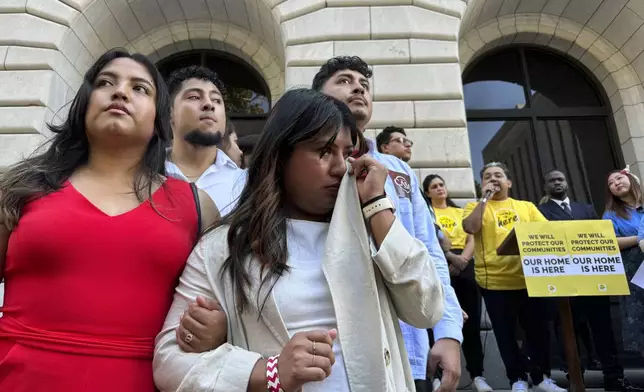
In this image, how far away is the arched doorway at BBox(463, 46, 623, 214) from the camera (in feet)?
28.6

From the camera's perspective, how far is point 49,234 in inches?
61.1

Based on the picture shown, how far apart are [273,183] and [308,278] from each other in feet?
1.25

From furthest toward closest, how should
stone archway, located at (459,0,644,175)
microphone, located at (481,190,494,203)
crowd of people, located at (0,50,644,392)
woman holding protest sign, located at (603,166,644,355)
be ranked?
stone archway, located at (459,0,644,175) → microphone, located at (481,190,494,203) → woman holding protest sign, located at (603,166,644,355) → crowd of people, located at (0,50,644,392)

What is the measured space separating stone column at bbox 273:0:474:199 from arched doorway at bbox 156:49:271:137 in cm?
202

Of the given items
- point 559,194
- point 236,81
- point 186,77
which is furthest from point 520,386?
point 236,81

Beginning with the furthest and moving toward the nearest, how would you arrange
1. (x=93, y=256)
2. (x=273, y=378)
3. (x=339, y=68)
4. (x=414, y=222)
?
1. (x=339, y=68)
2. (x=414, y=222)
3. (x=93, y=256)
4. (x=273, y=378)

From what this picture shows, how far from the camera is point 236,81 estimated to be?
31.0 feet

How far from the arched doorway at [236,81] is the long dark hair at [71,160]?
6996mm

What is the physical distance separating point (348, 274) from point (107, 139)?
1.17 metres

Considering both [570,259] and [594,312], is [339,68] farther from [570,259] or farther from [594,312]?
[594,312]

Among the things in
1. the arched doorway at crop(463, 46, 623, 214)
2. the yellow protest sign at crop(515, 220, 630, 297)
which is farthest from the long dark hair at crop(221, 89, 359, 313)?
the arched doorway at crop(463, 46, 623, 214)

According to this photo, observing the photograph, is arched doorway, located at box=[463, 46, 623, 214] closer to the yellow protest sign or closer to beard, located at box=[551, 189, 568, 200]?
beard, located at box=[551, 189, 568, 200]

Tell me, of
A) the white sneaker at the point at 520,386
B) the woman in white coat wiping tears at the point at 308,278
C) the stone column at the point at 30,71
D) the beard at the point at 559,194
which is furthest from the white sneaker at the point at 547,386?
the stone column at the point at 30,71

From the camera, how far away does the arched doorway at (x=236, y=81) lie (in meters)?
9.09
